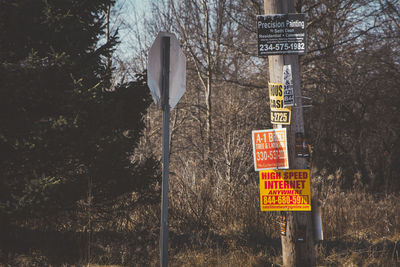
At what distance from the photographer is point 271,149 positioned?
4656mm

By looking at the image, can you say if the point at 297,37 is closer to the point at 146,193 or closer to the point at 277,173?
the point at 277,173

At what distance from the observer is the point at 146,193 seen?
23.2 ft

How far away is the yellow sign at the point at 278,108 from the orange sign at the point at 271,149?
0.13 metres

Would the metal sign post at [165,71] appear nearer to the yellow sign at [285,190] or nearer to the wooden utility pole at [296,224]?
the wooden utility pole at [296,224]

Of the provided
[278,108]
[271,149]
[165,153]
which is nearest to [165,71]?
[165,153]

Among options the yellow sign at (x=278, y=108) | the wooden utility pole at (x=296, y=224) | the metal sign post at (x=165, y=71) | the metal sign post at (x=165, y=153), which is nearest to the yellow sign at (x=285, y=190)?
the wooden utility pole at (x=296, y=224)

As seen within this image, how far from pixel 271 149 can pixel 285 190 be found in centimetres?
51

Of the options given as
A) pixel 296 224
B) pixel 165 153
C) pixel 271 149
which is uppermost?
pixel 271 149

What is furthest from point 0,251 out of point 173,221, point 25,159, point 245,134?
point 245,134

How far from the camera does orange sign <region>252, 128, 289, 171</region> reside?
4.60m

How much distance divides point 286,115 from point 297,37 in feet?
3.15

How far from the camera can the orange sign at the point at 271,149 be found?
4.60 metres

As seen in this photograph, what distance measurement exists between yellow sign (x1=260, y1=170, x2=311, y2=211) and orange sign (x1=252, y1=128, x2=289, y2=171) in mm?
104

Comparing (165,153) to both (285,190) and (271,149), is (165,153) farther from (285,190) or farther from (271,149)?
(285,190)
